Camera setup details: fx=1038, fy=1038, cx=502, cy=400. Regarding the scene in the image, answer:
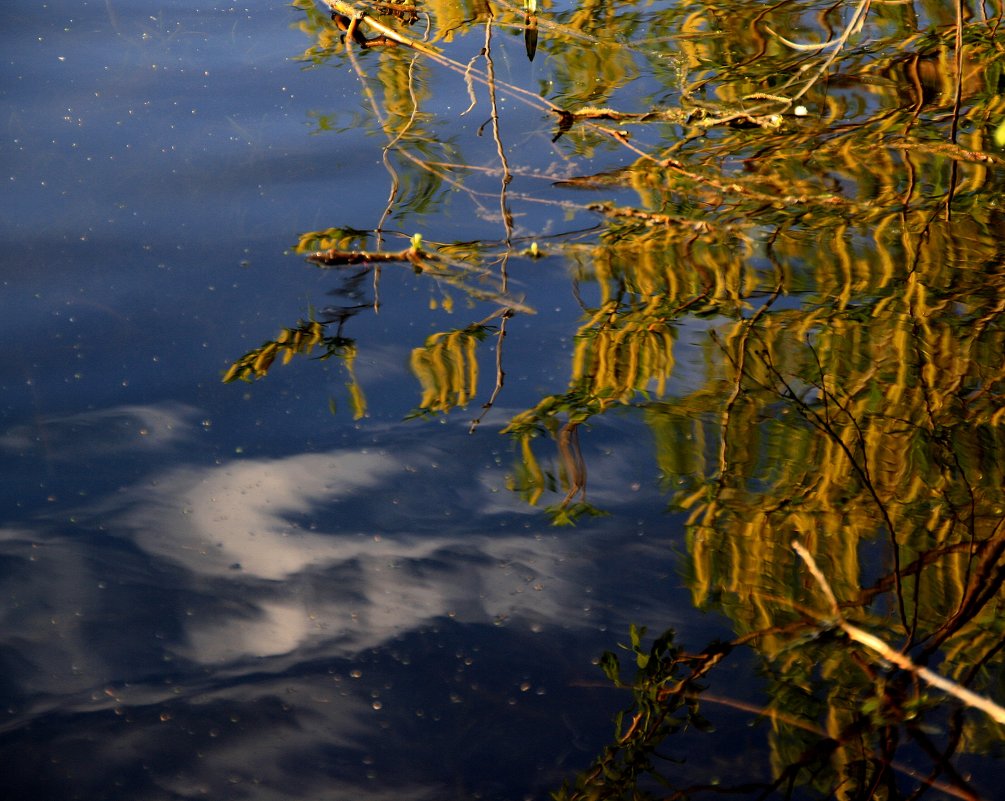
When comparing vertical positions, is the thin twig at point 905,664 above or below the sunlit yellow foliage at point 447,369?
below

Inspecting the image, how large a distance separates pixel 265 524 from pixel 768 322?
1036mm

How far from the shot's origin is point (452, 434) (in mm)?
1812

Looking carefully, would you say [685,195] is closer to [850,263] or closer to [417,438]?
[850,263]

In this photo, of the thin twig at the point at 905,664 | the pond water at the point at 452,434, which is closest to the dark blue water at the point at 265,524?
the pond water at the point at 452,434

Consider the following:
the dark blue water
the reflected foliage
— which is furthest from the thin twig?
the dark blue water

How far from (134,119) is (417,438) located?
1.43 meters

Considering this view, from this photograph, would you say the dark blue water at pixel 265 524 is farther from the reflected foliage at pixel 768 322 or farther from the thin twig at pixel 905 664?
the thin twig at pixel 905 664

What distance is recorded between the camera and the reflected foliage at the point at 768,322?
1.35 meters

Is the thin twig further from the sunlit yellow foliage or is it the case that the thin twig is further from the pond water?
the sunlit yellow foliage

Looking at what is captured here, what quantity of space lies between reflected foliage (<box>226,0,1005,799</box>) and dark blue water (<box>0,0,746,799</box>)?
0.20 feet

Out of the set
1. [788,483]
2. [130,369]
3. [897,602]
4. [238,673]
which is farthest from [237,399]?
[897,602]

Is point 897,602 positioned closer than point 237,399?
Yes

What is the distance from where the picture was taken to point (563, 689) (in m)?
1.39

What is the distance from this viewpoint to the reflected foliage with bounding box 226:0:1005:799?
1.35 metres
